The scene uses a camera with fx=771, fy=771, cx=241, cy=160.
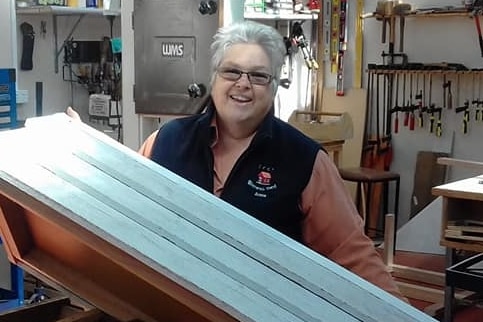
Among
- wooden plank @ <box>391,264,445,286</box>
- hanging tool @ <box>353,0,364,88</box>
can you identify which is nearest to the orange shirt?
wooden plank @ <box>391,264,445,286</box>

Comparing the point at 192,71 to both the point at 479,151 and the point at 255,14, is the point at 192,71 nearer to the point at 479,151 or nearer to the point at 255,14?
the point at 255,14

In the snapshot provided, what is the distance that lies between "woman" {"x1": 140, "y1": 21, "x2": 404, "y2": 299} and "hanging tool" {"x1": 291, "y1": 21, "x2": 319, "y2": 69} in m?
3.52

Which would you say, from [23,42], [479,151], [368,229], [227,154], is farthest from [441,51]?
[227,154]

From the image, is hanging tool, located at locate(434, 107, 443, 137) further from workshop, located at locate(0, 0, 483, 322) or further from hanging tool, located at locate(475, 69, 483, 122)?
hanging tool, located at locate(475, 69, 483, 122)

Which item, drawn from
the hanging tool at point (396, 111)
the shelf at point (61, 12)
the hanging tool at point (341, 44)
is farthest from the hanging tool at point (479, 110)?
the shelf at point (61, 12)

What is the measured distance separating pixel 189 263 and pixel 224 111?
3.17ft

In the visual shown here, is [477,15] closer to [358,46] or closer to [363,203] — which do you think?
[358,46]

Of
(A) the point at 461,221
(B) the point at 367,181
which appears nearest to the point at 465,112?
(B) the point at 367,181

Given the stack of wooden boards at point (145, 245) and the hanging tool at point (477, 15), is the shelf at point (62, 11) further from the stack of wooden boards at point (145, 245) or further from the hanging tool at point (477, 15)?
the stack of wooden boards at point (145, 245)

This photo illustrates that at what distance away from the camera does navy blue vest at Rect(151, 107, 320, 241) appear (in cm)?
169

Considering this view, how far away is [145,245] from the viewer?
809 mm

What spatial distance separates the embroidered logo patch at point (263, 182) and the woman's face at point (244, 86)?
0.38 ft

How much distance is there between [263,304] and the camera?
80 cm

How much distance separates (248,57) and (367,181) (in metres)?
3.33
